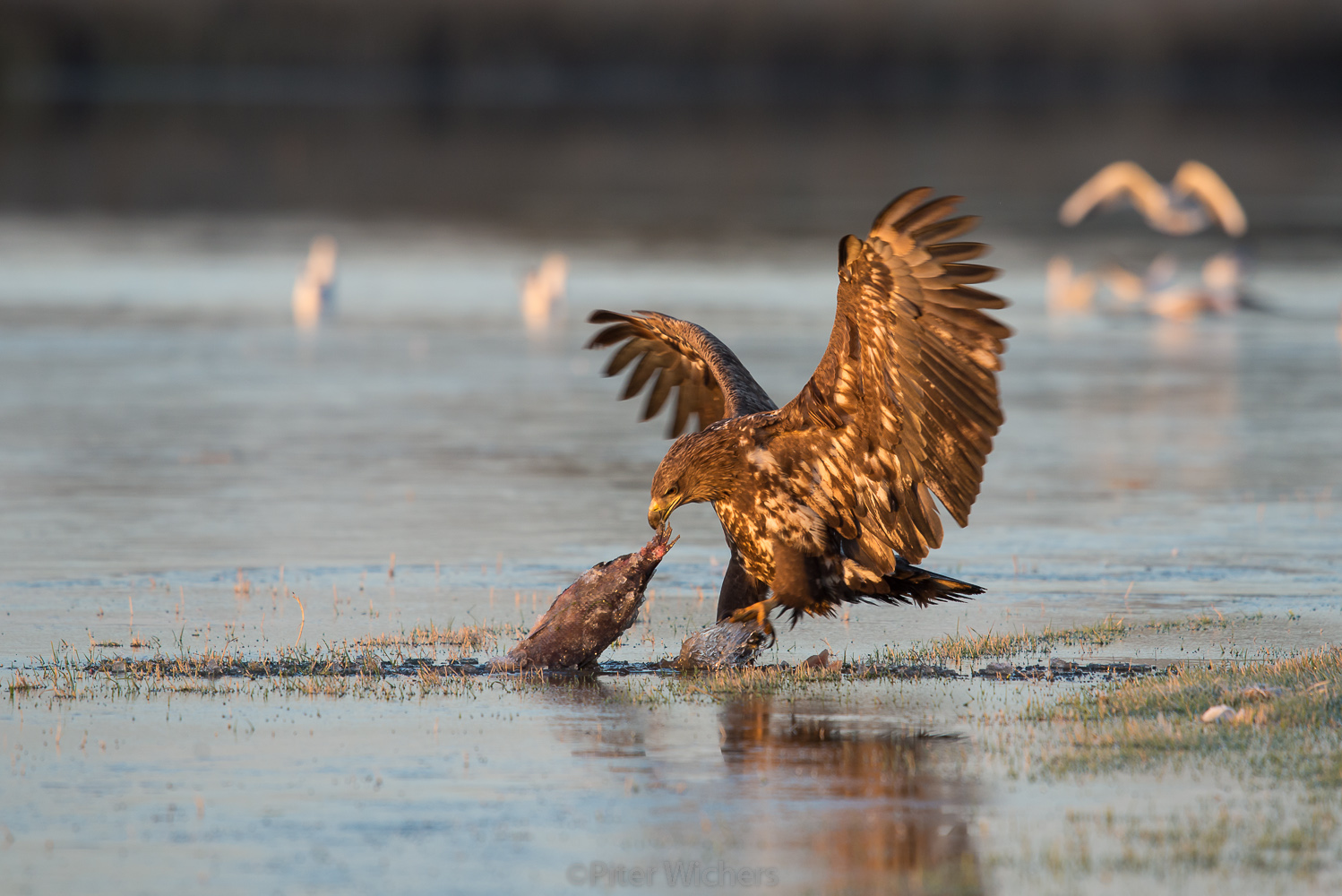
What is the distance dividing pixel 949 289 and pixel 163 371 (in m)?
14.1

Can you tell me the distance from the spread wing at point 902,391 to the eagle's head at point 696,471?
0.27 m

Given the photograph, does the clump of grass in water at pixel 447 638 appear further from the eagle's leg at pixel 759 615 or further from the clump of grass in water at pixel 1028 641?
the clump of grass in water at pixel 1028 641

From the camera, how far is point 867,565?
8531mm

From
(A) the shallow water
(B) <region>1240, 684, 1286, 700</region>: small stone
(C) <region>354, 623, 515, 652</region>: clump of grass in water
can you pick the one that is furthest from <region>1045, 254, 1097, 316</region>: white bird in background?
(B) <region>1240, 684, 1286, 700</region>: small stone

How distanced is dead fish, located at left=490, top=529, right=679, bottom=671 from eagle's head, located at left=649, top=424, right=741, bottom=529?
0.60 feet

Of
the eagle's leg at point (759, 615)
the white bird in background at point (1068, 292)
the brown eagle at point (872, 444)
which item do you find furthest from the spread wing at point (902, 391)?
the white bird in background at point (1068, 292)

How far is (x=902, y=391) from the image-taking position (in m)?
8.09

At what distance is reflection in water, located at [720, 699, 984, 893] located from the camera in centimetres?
595

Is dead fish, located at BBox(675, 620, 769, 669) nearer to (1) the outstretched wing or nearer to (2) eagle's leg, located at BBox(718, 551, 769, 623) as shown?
(2) eagle's leg, located at BBox(718, 551, 769, 623)

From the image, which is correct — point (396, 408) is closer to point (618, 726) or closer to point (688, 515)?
point (688, 515)

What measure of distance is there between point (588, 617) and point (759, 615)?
2.39ft
